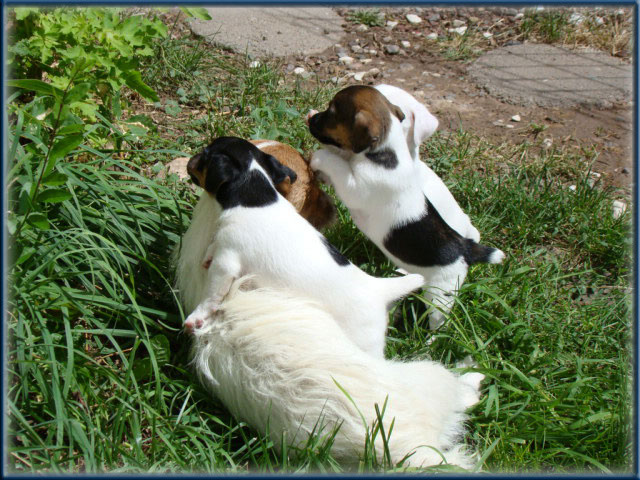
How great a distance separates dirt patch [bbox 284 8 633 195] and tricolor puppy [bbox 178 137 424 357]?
8.59 feet

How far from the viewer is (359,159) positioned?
3.58 metres

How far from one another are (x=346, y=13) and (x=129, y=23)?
3243mm

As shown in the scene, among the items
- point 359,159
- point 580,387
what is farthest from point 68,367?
point 580,387

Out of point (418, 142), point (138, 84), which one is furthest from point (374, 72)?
point (138, 84)

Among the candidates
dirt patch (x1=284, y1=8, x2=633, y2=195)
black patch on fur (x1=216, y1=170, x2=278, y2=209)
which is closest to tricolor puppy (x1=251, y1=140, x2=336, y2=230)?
black patch on fur (x1=216, y1=170, x2=278, y2=209)

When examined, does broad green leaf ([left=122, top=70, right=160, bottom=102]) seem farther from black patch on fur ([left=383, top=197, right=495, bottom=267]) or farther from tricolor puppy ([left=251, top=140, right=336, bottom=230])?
black patch on fur ([left=383, top=197, right=495, bottom=267])

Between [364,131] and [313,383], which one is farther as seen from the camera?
[364,131]

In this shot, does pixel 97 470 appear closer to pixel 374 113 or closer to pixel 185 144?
pixel 374 113

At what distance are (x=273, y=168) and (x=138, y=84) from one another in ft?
3.62

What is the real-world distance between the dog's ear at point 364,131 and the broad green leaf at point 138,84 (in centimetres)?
119

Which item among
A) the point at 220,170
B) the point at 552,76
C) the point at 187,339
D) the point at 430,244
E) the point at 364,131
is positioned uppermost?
the point at 552,76

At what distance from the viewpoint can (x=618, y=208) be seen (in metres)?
4.53

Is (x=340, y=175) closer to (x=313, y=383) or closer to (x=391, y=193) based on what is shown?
(x=391, y=193)

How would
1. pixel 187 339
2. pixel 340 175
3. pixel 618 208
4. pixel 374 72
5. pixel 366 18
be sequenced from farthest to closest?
pixel 366 18 < pixel 374 72 < pixel 618 208 < pixel 340 175 < pixel 187 339
